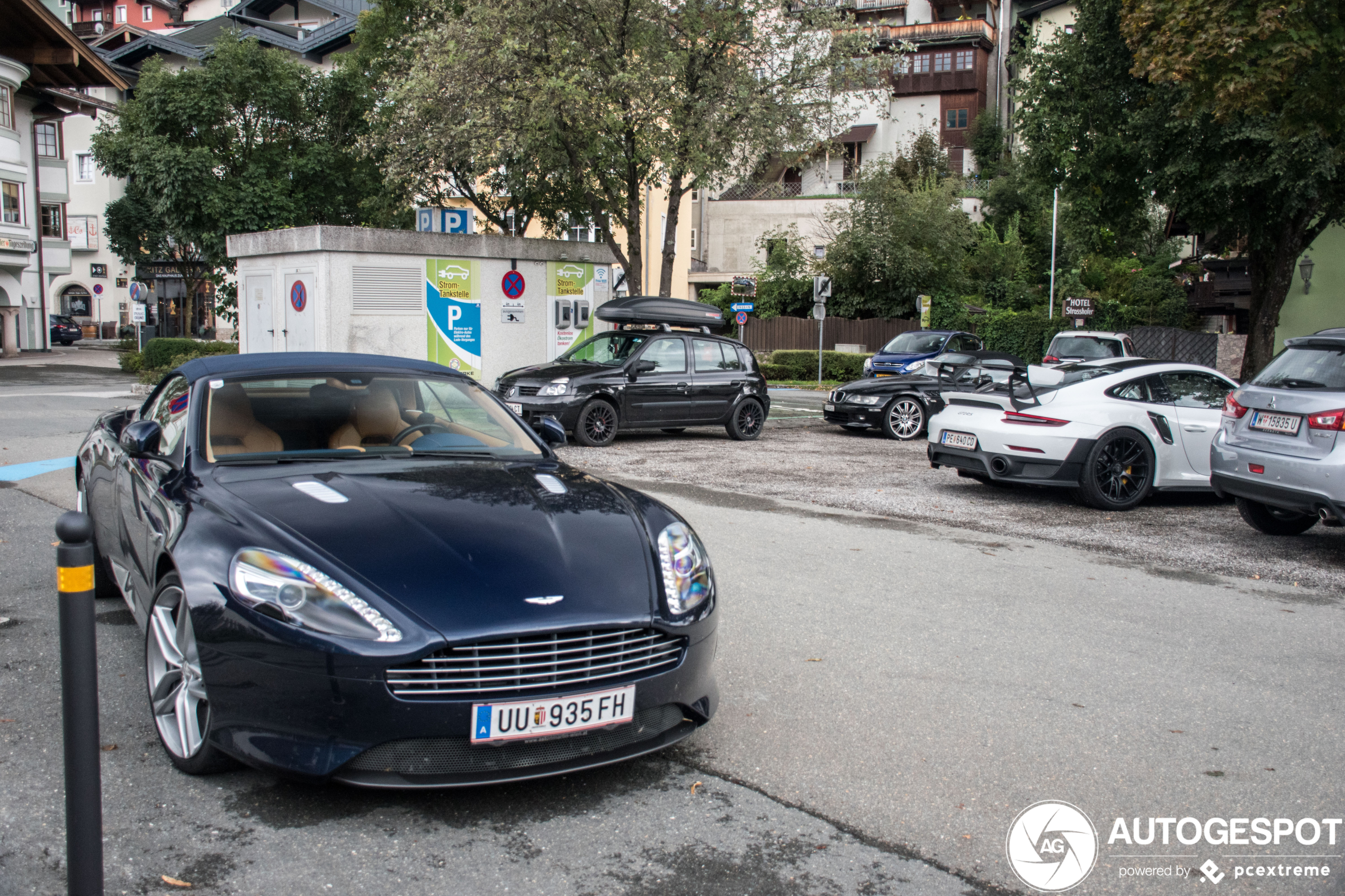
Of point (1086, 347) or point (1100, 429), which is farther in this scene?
point (1086, 347)

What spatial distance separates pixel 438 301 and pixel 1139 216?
1533 centimetres

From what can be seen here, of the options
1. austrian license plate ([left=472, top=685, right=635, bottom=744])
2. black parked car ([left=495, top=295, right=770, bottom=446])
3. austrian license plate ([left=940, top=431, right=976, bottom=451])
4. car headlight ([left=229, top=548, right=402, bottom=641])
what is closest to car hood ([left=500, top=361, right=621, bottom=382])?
black parked car ([left=495, top=295, right=770, bottom=446])

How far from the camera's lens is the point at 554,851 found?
3.13 m

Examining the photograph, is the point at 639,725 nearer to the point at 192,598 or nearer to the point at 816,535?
the point at 192,598

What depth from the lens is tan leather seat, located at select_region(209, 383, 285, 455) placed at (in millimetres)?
4383

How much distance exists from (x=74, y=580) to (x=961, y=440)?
902cm

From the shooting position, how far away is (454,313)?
19031 mm

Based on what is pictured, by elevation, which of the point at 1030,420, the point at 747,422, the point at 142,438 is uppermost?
the point at 142,438

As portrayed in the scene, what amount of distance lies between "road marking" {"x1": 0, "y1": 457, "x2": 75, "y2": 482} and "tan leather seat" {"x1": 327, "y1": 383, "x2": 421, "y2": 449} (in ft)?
23.7

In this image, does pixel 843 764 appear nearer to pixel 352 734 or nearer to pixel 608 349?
pixel 352 734

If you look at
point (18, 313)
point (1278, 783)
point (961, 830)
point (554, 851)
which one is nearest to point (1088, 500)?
point (1278, 783)

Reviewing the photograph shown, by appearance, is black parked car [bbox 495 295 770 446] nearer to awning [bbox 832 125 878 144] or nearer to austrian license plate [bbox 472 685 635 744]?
austrian license plate [bbox 472 685 635 744]

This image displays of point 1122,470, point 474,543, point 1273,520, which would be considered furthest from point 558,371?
point 474,543

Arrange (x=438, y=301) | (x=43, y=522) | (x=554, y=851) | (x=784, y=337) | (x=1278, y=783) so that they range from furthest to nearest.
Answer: (x=784, y=337) < (x=438, y=301) < (x=43, y=522) < (x=1278, y=783) < (x=554, y=851)
